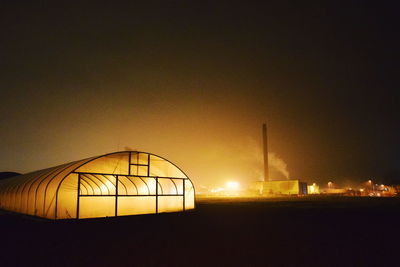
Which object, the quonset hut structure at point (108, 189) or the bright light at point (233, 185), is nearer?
the quonset hut structure at point (108, 189)

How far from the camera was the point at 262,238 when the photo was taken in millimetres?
10680

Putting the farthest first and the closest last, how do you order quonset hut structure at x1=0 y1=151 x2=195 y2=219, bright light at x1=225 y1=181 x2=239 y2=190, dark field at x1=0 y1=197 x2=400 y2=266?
1. bright light at x1=225 y1=181 x2=239 y2=190
2. quonset hut structure at x1=0 y1=151 x2=195 y2=219
3. dark field at x1=0 y1=197 x2=400 y2=266

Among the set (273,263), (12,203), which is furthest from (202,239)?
(12,203)

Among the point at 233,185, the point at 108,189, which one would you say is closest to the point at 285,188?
the point at 233,185

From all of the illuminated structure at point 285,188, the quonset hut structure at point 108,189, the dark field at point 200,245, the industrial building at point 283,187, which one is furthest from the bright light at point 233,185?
the dark field at point 200,245

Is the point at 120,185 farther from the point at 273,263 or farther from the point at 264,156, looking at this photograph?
the point at 264,156

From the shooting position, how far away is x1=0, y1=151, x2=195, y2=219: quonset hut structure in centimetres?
1605

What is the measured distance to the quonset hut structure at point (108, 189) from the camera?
52.6 ft

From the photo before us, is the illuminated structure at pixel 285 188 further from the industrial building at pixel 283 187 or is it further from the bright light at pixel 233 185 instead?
the bright light at pixel 233 185

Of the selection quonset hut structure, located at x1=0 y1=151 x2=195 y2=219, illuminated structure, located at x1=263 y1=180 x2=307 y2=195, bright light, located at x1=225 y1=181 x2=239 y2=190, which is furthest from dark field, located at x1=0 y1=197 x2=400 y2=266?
bright light, located at x1=225 y1=181 x2=239 y2=190

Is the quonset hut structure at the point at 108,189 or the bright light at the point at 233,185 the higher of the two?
the quonset hut structure at the point at 108,189

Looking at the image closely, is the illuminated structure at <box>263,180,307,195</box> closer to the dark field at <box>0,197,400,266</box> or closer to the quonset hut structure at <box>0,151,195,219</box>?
the quonset hut structure at <box>0,151,195,219</box>

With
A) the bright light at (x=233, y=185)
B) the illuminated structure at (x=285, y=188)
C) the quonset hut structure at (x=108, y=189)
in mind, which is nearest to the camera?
the quonset hut structure at (x=108, y=189)

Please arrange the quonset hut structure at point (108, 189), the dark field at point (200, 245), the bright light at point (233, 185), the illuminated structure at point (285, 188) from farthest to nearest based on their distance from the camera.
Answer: the bright light at point (233, 185)
the illuminated structure at point (285, 188)
the quonset hut structure at point (108, 189)
the dark field at point (200, 245)
